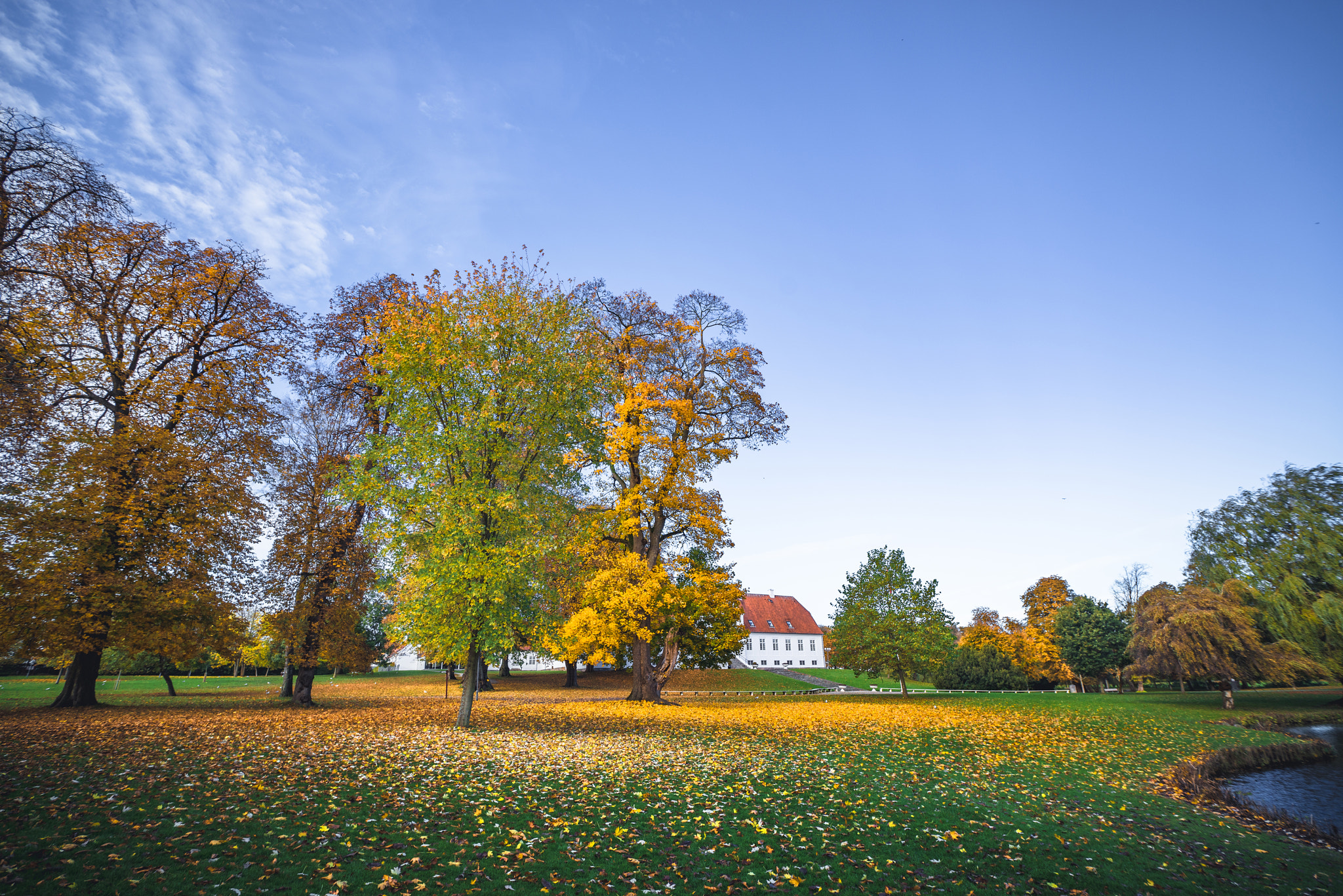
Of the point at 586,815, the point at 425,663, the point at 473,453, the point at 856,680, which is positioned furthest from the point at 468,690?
the point at 425,663

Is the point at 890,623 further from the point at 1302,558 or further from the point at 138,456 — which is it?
the point at 138,456

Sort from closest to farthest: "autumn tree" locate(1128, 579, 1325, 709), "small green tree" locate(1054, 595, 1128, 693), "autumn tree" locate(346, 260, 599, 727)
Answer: "autumn tree" locate(346, 260, 599, 727) < "autumn tree" locate(1128, 579, 1325, 709) < "small green tree" locate(1054, 595, 1128, 693)

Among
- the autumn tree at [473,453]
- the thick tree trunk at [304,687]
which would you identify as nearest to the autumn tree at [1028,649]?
the autumn tree at [473,453]

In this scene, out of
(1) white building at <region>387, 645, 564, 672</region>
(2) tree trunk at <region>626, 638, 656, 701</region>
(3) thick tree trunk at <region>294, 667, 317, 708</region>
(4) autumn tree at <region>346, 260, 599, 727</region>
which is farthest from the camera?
(1) white building at <region>387, 645, 564, 672</region>

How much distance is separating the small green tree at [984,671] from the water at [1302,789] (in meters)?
31.4

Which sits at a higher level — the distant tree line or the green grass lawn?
the distant tree line

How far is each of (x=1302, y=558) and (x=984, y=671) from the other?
3634 centimetres

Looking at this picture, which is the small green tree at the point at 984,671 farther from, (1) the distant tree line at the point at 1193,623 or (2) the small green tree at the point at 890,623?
(2) the small green tree at the point at 890,623

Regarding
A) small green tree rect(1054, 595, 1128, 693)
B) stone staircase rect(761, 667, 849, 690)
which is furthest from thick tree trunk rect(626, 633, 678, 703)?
small green tree rect(1054, 595, 1128, 693)

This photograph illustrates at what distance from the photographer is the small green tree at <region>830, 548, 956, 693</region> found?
36062 millimetres

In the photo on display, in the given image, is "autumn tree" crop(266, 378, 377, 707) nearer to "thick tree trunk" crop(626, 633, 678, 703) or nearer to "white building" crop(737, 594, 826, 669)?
"thick tree trunk" crop(626, 633, 678, 703)

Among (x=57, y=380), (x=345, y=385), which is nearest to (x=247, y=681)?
(x=345, y=385)

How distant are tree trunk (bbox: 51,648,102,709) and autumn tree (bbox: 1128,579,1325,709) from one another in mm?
45506

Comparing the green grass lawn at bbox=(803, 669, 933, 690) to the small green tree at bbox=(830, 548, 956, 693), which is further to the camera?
the green grass lawn at bbox=(803, 669, 933, 690)
